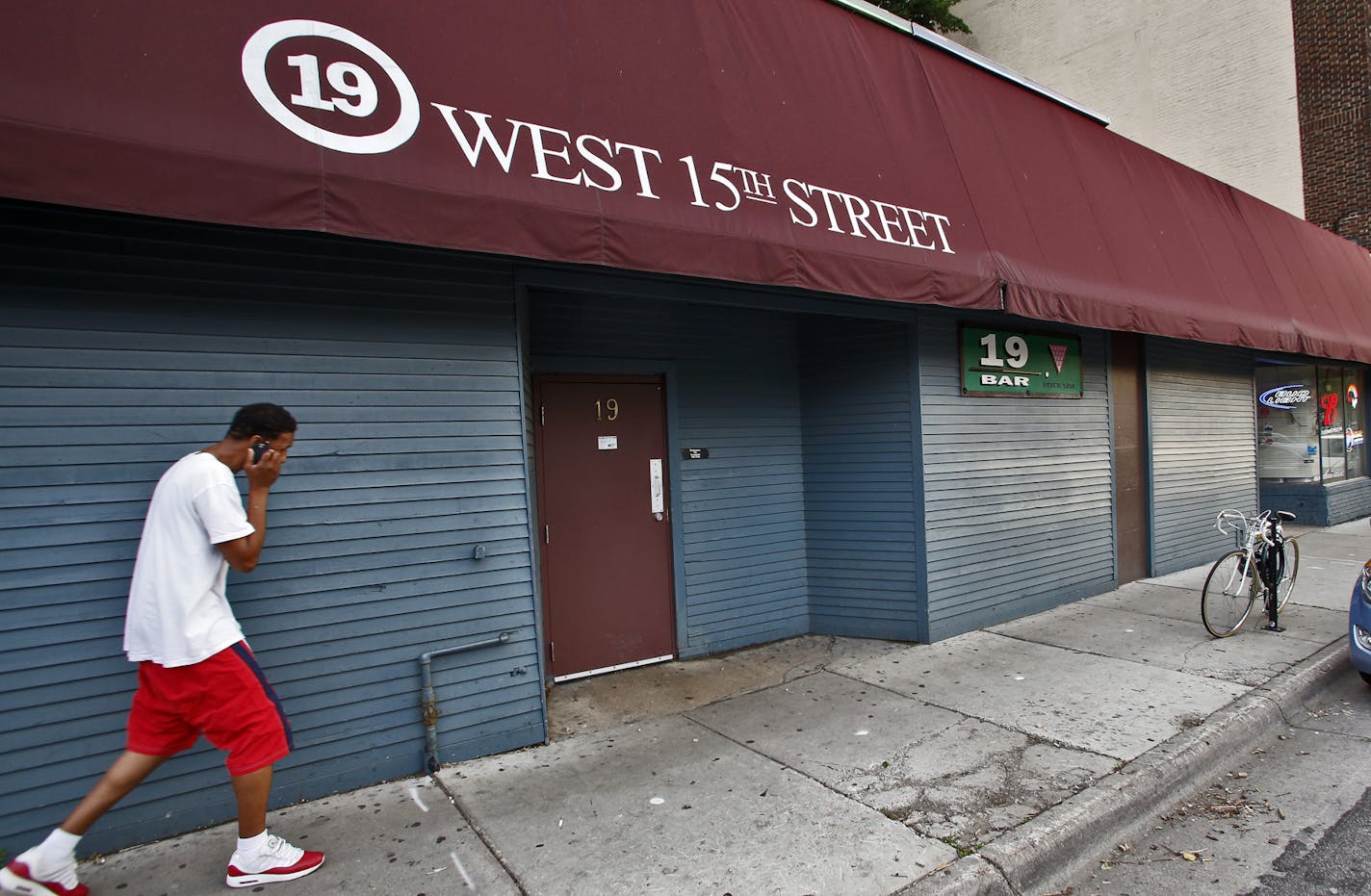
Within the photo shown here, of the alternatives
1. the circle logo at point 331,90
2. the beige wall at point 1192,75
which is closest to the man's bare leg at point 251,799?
the circle logo at point 331,90

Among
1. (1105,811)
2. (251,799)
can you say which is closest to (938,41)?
(1105,811)

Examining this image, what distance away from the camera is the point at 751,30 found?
16.8 feet

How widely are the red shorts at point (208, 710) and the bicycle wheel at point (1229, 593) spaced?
6.90 m

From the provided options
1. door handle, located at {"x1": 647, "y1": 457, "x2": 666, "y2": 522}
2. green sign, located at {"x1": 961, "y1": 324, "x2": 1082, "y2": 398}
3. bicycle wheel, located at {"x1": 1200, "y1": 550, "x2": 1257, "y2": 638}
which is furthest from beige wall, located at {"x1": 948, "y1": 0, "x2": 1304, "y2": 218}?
door handle, located at {"x1": 647, "y1": 457, "x2": 666, "y2": 522}

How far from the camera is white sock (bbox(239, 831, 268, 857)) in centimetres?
296

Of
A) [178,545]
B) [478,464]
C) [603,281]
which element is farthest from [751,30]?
[178,545]

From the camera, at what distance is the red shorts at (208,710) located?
289 centimetres

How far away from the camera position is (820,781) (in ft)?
12.6

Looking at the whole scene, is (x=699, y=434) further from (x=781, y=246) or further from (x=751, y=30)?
(x=751, y=30)

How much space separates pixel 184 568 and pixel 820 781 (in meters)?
3.08

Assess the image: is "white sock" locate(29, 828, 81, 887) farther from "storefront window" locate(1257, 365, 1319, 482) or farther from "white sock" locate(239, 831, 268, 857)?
"storefront window" locate(1257, 365, 1319, 482)

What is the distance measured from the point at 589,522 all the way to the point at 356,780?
2.37m

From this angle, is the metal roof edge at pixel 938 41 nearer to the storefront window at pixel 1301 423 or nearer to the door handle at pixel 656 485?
the door handle at pixel 656 485

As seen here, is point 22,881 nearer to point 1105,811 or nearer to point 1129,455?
point 1105,811
